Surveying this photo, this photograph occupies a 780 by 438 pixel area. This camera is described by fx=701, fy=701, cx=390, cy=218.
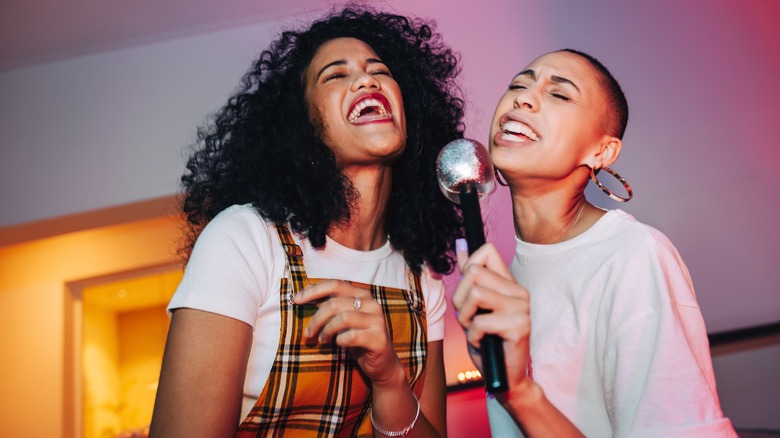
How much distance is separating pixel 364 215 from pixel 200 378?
721mm

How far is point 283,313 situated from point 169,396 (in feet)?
1.06

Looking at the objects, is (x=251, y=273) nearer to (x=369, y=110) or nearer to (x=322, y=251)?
(x=322, y=251)

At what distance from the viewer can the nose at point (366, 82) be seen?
1.99m

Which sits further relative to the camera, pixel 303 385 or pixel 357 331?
pixel 303 385

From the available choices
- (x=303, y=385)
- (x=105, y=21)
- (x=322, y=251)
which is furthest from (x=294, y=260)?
(x=105, y=21)

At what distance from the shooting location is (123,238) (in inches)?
220

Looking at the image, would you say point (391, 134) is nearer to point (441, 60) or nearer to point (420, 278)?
point (420, 278)

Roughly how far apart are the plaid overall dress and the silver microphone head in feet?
1.75

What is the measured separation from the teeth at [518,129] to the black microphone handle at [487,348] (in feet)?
1.99

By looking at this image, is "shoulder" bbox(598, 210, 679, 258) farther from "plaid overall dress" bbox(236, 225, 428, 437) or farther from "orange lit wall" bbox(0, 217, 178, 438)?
"orange lit wall" bbox(0, 217, 178, 438)

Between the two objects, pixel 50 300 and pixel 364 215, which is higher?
pixel 50 300

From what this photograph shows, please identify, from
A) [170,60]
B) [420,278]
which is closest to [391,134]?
[420,278]

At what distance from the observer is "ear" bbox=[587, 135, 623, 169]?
186 centimetres

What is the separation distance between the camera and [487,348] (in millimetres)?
1065
